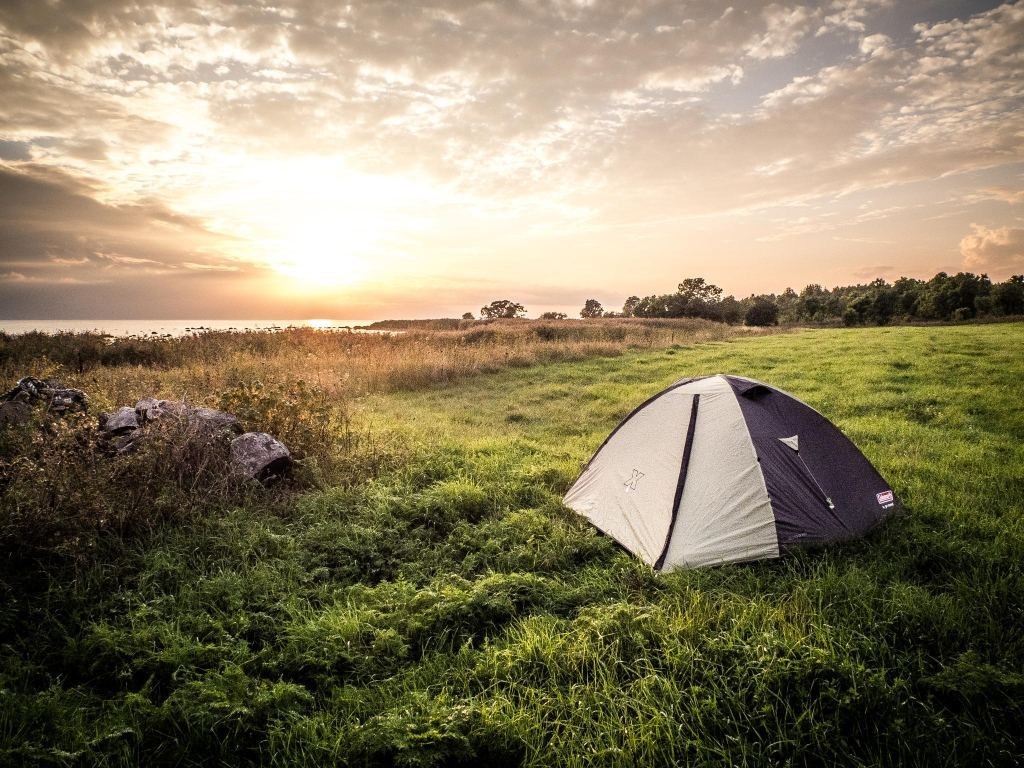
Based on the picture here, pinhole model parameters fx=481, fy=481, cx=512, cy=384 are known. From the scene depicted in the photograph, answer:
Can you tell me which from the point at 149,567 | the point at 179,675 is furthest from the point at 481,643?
the point at 149,567

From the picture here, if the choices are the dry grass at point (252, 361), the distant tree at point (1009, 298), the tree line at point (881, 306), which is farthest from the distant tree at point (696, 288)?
the dry grass at point (252, 361)

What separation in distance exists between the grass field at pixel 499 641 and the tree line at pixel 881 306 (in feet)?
137

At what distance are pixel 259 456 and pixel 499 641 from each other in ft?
14.4

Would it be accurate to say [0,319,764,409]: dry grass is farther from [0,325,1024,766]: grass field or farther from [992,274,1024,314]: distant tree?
[992,274,1024,314]: distant tree

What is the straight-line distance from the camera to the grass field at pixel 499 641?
2760 mm

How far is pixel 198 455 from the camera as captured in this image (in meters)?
6.06

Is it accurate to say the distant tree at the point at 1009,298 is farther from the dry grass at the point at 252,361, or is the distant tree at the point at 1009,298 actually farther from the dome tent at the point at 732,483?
the dome tent at the point at 732,483

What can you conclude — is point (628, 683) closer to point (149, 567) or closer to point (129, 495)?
point (149, 567)

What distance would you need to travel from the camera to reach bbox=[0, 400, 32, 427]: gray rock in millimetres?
6637

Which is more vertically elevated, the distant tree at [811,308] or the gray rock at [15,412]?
the distant tree at [811,308]

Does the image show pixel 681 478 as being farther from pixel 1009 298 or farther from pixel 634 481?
pixel 1009 298

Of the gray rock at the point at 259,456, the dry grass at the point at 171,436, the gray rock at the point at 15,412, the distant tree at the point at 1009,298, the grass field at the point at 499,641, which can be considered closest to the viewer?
the grass field at the point at 499,641

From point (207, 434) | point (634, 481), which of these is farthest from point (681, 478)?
point (207, 434)

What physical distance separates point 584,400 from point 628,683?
1018 cm
